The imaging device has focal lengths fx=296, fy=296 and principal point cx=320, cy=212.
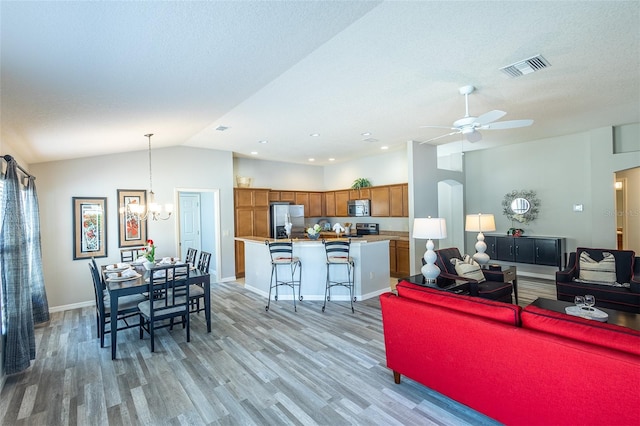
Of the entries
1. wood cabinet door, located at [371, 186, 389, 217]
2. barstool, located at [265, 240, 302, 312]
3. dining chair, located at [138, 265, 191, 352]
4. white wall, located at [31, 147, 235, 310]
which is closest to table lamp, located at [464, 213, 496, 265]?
wood cabinet door, located at [371, 186, 389, 217]

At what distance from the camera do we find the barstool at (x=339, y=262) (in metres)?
4.77

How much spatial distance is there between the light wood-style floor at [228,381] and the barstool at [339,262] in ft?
A: 2.71

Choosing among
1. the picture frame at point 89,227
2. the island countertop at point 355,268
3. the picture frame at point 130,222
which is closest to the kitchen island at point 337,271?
the island countertop at point 355,268

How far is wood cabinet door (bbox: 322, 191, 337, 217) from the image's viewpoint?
29.3 feet

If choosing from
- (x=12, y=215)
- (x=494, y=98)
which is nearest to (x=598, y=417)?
(x=494, y=98)

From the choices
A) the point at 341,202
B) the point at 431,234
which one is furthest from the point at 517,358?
the point at 341,202

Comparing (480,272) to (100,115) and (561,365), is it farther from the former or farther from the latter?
(100,115)

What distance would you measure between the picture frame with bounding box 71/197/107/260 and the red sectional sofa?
17.4 feet

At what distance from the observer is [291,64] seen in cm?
277

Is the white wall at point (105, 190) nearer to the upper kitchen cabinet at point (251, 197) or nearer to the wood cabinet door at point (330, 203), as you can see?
the upper kitchen cabinet at point (251, 197)

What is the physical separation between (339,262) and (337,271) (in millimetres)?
510

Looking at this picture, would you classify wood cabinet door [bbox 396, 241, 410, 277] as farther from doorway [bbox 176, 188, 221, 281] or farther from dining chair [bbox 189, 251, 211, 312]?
dining chair [bbox 189, 251, 211, 312]

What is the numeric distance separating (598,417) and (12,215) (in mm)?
4787

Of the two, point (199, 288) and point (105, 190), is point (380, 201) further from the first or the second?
point (105, 190)
